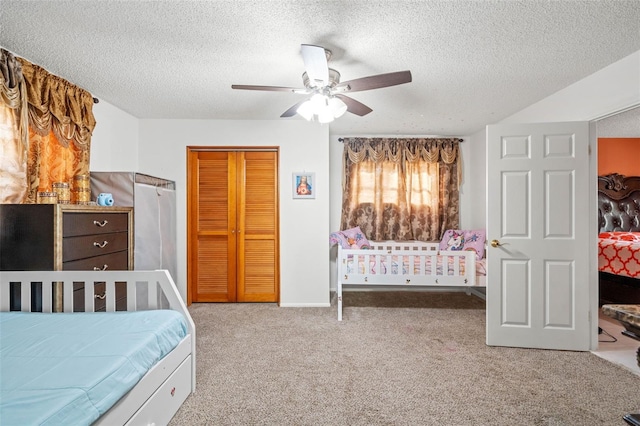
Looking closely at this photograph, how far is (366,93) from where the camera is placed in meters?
2.86

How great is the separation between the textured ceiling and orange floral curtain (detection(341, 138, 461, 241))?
1428 mm

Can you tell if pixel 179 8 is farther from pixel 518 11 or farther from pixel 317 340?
pixel 317 340

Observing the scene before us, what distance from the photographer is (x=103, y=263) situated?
2.24 m

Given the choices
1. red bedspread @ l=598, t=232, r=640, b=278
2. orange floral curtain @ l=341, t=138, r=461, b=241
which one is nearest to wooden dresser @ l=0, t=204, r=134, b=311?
orange floral curtain @ l=341, t=138, r=461, b=241

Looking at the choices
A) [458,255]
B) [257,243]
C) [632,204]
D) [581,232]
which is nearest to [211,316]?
[257,243]

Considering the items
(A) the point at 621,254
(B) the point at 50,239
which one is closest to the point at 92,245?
(B) the point at 50,239

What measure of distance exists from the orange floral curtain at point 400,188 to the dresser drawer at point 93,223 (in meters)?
2.81

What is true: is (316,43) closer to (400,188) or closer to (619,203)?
(400,188)

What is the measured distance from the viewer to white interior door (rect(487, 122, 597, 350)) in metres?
2.40

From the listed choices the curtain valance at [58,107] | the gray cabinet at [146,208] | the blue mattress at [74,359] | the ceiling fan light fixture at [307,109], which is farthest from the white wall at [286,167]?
the blue mattress at [74,359]

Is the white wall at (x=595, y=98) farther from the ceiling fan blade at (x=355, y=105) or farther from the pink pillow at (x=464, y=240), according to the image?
the ceiling fan blade at (x=355, y=105)

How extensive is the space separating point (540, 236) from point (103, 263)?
3.50m

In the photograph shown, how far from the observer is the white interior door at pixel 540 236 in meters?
2.40

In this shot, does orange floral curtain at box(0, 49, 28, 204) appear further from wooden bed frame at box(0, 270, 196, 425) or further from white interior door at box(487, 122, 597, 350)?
white interior door at box(487, 122, 597, 350)
